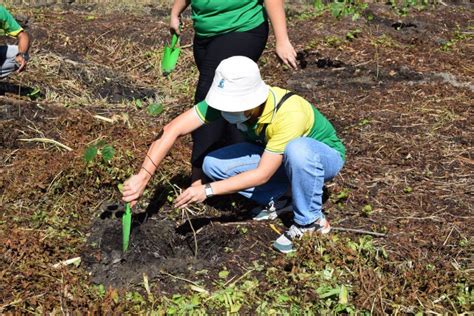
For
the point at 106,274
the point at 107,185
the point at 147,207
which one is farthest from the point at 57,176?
the point at 106,274

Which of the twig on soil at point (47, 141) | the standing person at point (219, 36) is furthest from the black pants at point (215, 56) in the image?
the twig on soil at point (47, 141)

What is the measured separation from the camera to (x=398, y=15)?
25.8 feet

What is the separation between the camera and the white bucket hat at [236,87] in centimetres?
256

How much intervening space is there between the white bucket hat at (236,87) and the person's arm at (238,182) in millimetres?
292

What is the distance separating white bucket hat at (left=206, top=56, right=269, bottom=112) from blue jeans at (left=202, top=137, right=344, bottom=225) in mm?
316

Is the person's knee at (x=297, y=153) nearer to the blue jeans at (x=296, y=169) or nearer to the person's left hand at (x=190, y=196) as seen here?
the blue jeans at (x=296, y=169)

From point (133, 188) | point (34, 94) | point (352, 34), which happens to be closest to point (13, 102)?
point (34, 94)

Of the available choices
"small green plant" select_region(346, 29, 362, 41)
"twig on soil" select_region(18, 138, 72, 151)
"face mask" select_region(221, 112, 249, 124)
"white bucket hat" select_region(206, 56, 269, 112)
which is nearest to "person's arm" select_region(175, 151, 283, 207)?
"face mask" select_region(221, 112, 249, 124)

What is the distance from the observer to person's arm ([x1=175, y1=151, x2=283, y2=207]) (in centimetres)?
263

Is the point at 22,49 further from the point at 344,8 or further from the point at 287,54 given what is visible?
the point at 344,8

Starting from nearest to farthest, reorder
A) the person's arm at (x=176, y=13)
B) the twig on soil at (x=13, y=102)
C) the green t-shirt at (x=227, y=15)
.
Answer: the green t-shirt at (x=227, y=15) < the person's arm at (x=176, y=13) < the twig on soil at (x=13, y=102)

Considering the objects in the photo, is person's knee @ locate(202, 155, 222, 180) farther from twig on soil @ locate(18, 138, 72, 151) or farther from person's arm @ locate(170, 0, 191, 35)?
twig on soil @ locate(18, 138, 72, 151)

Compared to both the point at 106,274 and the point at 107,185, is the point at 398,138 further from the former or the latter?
the point at 106,274

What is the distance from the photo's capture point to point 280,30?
3.03m
